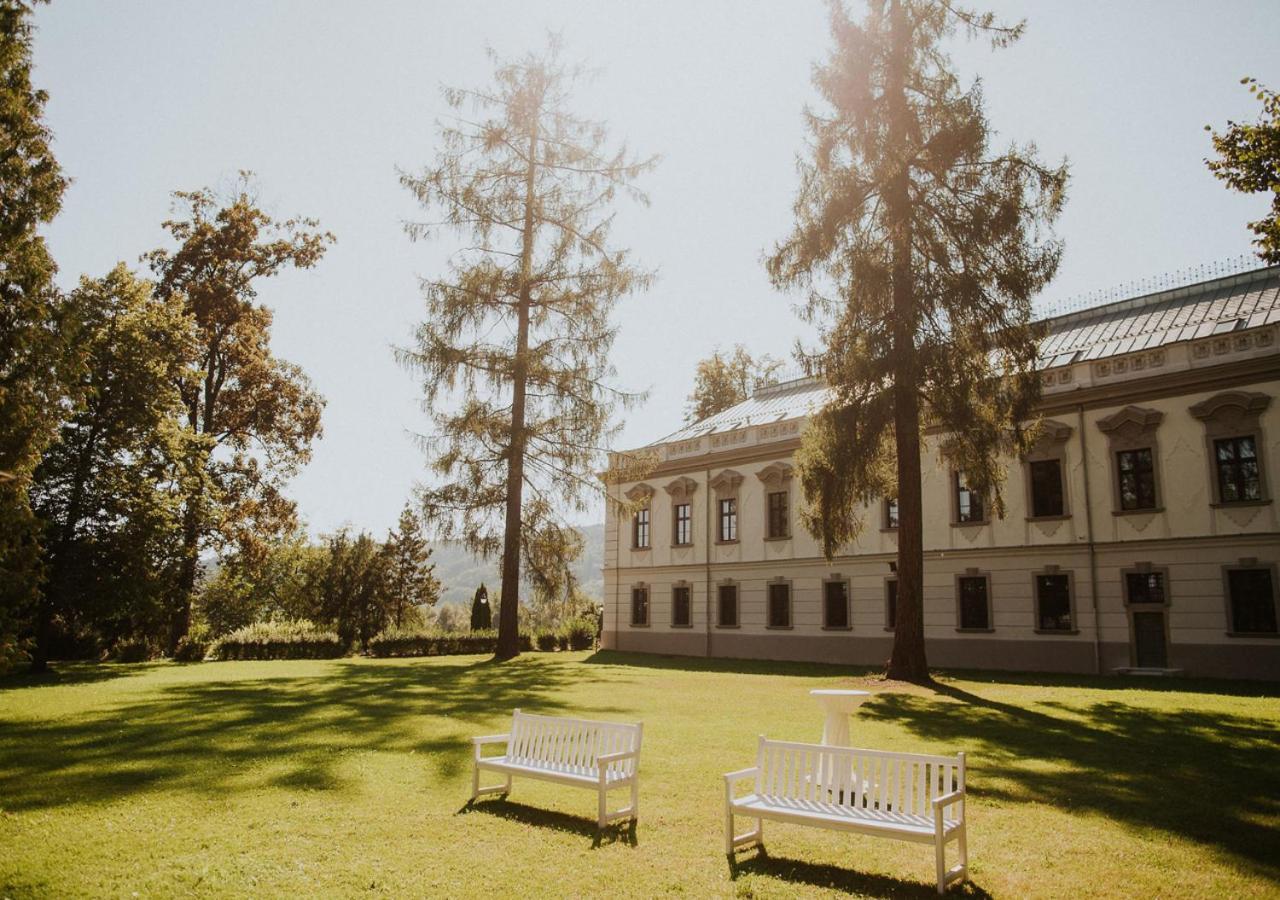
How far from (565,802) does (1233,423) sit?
67.6ft

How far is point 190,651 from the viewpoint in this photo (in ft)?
86.6

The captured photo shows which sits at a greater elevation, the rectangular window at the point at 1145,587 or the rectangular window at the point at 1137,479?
the rectangular window at the point at 1137,479

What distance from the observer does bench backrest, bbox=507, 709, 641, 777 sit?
24.3ft

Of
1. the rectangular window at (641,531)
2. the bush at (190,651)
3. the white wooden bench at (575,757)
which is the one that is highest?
the rectangular window at (641,531)

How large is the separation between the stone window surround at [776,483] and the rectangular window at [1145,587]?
11.1 meters

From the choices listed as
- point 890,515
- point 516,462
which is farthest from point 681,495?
point 516,462

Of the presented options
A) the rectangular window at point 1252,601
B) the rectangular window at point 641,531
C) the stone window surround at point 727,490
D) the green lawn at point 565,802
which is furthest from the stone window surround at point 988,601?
the rectangular window at point 641,531

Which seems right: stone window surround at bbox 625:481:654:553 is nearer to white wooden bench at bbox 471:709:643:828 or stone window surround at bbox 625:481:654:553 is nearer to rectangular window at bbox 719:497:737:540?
rectangular window at bbox 719:497:737:540

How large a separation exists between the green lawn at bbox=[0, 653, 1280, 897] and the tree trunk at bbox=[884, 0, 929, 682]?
7.13 ft

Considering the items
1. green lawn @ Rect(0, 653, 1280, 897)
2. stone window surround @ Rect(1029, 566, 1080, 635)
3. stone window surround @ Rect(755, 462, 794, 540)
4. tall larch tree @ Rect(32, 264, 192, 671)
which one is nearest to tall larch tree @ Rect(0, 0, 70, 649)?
green lawn @ Rect(0, 653, 1280, 897)

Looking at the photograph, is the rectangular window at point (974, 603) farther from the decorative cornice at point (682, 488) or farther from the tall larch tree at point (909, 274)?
the decorative cornice at point (682, 488)

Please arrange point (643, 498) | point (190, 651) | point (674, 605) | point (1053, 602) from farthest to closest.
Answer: point (643, 498) → point (674, 605) → point (190, 651) → point (1053, 602)

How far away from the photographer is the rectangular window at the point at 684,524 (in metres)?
33.5

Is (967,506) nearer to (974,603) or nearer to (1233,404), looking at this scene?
(974,603)
